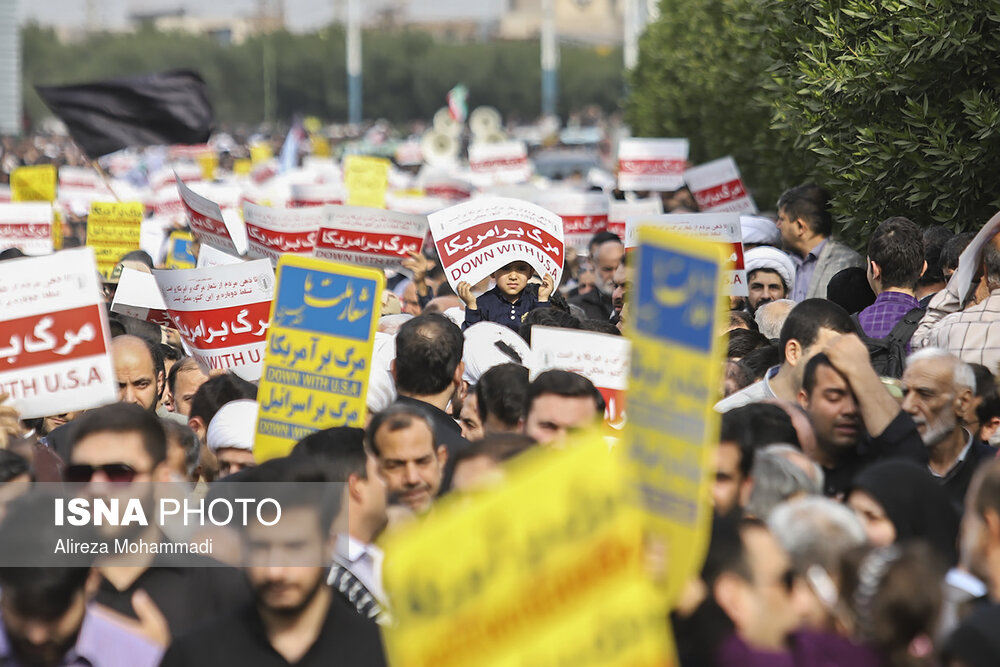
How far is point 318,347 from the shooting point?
6004mm

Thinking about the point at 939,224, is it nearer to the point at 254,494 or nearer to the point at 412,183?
the point at 254,494

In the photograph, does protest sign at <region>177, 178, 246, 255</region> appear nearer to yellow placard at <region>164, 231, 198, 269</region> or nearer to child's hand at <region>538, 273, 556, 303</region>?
child's hand at <region>538, 273, 556, 303</region>

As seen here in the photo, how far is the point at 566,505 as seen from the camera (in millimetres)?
2875

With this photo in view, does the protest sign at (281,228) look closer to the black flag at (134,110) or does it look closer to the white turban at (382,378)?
the white turban at (382,378)

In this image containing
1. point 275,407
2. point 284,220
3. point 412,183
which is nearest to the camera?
point 275,407

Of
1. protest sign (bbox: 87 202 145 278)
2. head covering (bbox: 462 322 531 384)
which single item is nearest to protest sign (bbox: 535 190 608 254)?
protest sign (bbox: 87 202 145 278)

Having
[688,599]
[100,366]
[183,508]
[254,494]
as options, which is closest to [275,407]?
[100,366]

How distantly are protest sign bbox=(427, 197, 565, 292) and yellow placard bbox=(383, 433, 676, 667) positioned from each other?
612 cm

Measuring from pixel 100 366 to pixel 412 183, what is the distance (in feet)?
60.9

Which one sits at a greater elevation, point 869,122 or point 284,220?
point 869,122

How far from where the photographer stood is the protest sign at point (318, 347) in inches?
232

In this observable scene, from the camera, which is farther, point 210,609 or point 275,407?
point 275,407

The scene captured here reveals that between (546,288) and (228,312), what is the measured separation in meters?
2.06

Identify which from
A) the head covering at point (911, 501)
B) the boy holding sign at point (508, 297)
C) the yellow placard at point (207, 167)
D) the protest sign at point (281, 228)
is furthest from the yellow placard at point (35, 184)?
the head covering at point (911, 501)
